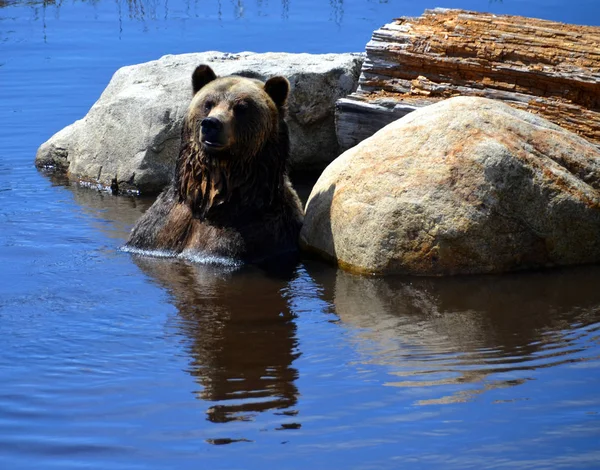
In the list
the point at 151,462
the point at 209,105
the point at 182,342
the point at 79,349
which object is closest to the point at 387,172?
the point at 209,105

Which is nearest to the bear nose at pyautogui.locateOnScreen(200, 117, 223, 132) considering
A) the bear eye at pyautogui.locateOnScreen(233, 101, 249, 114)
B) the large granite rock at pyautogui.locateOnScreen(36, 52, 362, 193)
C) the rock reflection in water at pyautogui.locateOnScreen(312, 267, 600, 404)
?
the bear eye at pyautogui.locateOnScreen(233, 101, 249, 114)

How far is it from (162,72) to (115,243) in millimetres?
3278

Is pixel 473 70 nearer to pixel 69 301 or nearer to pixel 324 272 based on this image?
pixel 324 272

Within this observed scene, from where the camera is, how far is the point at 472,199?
26.7 feet

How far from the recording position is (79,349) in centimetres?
666

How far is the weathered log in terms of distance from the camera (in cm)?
935

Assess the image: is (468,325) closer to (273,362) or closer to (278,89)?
(273,362)

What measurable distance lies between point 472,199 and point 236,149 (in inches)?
80.2

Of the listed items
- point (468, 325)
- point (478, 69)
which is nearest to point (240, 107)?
point (478, 69)

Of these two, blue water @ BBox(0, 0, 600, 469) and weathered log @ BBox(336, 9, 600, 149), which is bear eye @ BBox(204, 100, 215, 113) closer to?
blue water @ BBox(0, 0, 600, 469)

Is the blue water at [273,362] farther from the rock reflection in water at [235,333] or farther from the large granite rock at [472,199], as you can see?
the large granite rock at [472,199]

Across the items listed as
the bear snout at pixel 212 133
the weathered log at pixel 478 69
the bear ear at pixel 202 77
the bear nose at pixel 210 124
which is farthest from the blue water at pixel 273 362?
the weathered log at pixel 478 69

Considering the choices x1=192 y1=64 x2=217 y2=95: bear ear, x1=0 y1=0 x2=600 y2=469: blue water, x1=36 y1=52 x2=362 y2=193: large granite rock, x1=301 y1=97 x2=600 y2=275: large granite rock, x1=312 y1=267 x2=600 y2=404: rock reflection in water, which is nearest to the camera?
x1=0 y1=0 x2=600 y2=469: blue water

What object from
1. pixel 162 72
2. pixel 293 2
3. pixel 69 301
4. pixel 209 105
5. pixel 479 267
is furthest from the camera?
pixel 293 2
